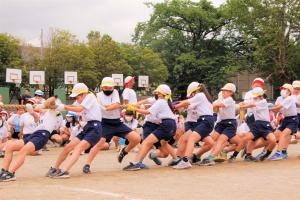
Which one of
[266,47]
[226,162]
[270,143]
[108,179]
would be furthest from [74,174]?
[266,47]

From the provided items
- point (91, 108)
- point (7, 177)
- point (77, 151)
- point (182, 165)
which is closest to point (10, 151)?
point (7, 177)

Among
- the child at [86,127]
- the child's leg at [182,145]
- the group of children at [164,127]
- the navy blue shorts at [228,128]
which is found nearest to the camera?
the group of children at [164,127]

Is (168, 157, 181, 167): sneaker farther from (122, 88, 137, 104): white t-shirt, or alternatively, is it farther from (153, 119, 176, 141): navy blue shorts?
(122, 88, 137, 104): white t-shirt

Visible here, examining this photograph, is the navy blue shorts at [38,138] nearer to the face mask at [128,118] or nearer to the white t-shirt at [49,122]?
the white t-shirt at [49,122]

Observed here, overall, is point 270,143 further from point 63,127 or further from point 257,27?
point 257,27

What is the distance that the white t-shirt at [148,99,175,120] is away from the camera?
A: 1057cm

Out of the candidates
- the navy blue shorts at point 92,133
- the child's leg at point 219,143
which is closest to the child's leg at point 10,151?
the navy blue shorts at point 92,133

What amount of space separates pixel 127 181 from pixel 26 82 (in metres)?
35.2

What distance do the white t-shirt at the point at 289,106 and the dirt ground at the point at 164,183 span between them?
56.7 inches

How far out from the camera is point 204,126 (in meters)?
11.0

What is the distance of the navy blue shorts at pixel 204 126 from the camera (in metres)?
11.0

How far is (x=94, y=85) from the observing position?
4541 cm

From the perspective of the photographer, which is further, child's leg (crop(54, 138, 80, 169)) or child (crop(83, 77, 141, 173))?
child (crop(83, 77, 141, 173))

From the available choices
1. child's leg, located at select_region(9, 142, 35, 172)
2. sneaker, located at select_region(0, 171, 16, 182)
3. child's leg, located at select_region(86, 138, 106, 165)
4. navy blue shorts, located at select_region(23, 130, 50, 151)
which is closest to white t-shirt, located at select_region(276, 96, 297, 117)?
child's leg, located at select_region(86, 138, 106, 165)
